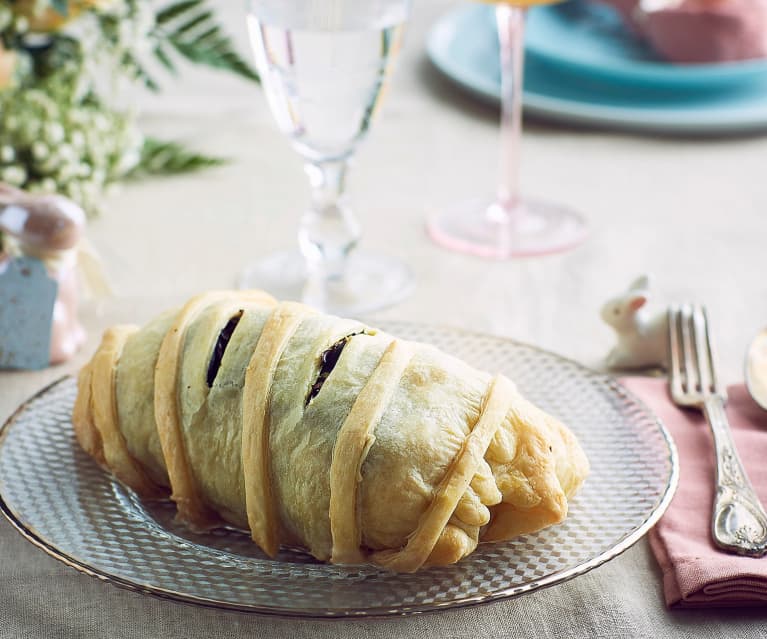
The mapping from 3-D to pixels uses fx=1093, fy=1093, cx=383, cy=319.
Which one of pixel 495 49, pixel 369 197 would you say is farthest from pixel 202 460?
pixel 495 49

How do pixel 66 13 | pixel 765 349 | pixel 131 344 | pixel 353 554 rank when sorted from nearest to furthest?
pixel 353 554 → pixel 131 344 → pixel 765 349 → pixel 66 13

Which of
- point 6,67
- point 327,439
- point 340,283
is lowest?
point 340,283

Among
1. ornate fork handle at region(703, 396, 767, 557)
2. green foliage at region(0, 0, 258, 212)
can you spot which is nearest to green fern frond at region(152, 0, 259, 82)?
green foliage at region(0, 0, 258, 212)

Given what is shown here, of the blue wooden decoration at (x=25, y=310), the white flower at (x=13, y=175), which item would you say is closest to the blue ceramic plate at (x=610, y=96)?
the white flower at (x=13, y=175)

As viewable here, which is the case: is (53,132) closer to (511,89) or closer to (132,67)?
(132,67)

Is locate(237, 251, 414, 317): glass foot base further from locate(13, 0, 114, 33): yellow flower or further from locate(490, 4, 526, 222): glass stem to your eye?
locate(13, 0, 114, 33): yellow flower

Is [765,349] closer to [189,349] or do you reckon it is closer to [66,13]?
[189,349]

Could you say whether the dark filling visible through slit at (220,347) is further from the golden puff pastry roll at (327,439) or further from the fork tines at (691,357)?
the fork tines at (691,357)

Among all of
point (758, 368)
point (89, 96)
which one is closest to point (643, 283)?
point (758, 368)
